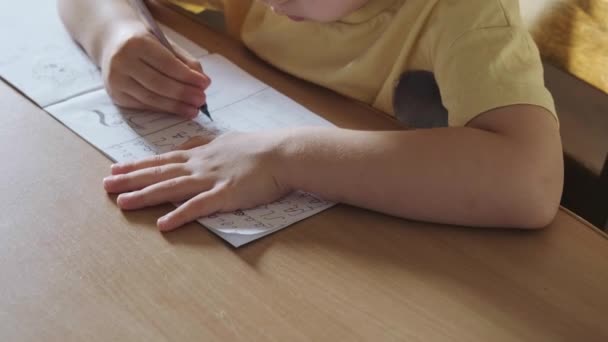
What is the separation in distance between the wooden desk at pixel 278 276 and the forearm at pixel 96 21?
0.21m

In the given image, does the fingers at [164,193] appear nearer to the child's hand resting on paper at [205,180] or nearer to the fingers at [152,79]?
the child's hand resting on paper at [205,180]

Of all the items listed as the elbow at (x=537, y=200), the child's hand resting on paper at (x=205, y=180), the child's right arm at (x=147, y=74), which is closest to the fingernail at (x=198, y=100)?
the child's right arm at (x=147, y=74)

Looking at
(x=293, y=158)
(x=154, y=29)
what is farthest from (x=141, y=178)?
(x=154, y=29)

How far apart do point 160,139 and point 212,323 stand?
0.29 metres

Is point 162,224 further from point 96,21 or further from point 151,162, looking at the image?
point 96,21

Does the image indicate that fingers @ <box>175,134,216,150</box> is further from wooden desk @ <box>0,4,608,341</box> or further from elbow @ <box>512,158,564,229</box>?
elbow @ <box>512,158,564,229</box>

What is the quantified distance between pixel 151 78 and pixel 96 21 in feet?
0.46

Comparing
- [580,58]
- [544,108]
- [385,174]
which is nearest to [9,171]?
[385,174]

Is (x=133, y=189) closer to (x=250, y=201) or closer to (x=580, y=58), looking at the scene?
(x=250, y=201)

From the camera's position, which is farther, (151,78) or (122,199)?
(151,78)

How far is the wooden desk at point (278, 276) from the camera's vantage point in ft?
1.72

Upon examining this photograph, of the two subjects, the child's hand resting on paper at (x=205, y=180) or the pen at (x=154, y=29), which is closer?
the child's hand resting on paper at (x=205, y=180)

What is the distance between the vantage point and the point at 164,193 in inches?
25.6

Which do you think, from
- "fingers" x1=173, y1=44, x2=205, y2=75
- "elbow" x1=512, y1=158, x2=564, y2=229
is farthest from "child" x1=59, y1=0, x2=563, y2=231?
"fingers" x1=173, y1=44, x2=205, y2=75
